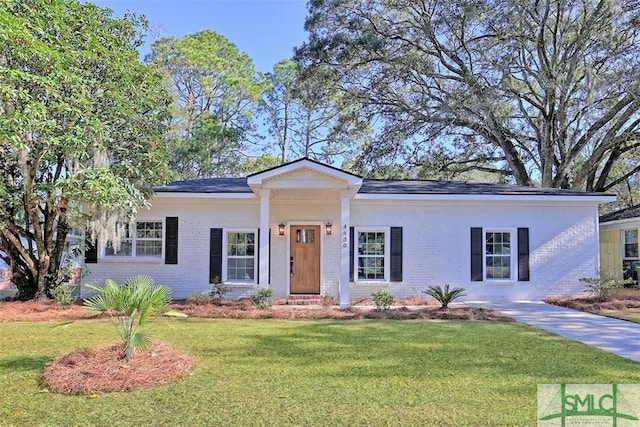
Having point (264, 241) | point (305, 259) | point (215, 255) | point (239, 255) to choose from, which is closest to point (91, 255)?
point (215, 255)

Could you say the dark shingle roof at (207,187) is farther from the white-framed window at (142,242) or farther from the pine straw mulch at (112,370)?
the pine straw mulch at (112,370)

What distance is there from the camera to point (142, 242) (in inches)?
499

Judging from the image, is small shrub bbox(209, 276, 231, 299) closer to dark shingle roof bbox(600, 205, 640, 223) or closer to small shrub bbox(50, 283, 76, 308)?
small shrub bbox(50, 283, 76, 308)

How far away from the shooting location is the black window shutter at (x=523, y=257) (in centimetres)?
1264

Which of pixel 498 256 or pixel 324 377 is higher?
pixel 498 256

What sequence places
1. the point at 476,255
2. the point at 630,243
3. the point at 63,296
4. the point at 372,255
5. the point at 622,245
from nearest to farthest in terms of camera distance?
the point at 63,296 < the point at 476,255 < the point at 372,255 < the point at 630,243 < the point at 622,245

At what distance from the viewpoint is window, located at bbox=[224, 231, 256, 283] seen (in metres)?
12.6

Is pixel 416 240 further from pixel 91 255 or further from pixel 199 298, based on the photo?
pixel 91 255

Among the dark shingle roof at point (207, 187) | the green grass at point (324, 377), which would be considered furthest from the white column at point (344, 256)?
the dark shingle roof at point (207, 187)

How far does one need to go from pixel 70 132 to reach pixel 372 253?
7707 mm

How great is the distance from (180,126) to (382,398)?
2713 centimetres

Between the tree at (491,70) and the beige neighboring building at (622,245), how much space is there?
9.00ft

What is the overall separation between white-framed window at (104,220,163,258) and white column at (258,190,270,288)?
10.6 ft

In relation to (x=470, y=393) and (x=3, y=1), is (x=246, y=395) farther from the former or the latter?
(x=3, y=1)
